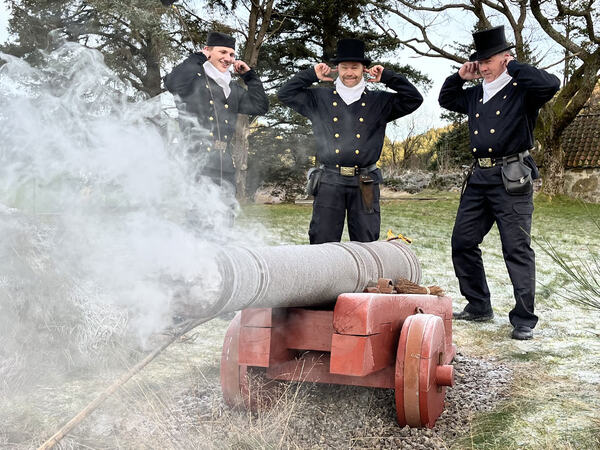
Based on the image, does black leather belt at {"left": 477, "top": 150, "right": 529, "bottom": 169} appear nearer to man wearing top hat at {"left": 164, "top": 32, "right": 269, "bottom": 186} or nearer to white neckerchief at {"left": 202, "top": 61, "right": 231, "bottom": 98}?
man wearing top hat at {"left": 164, "top": 32, "right": 269, "bottom": 186}

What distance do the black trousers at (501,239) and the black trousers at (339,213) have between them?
0.70 m

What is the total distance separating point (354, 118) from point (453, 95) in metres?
0.88

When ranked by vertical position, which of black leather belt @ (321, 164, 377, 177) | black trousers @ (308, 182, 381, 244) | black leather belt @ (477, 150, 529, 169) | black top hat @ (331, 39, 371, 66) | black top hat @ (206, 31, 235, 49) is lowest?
black trousers @ (308, 182, 381, 244)

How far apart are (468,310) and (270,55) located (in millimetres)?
17302

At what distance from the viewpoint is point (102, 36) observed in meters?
14.6

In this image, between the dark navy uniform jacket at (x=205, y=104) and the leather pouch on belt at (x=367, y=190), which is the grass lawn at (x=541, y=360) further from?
the dark navy uniform jacket at (x=205, y=104)

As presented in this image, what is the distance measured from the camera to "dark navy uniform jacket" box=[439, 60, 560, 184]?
4.51 metres

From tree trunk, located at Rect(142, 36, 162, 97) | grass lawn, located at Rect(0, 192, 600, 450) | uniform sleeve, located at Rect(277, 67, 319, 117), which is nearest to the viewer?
grass lawn, located at Rect(0, 192, 600, 450)

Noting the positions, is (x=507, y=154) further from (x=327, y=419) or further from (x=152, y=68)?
(x=152, y=68)

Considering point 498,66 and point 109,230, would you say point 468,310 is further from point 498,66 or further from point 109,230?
point 109,230

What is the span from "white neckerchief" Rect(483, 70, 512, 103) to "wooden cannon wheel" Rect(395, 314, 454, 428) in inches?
95.9

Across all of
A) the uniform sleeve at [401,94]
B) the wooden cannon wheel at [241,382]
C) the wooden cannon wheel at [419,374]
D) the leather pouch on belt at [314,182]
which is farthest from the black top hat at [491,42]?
the wooden cannon wheel at [241,382]

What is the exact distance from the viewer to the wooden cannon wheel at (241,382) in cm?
291

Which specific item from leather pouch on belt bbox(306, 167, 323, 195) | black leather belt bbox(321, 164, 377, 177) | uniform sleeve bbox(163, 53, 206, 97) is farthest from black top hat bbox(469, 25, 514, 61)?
uniform sleeve bbox(163, 53, 206, 97)
